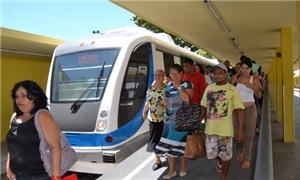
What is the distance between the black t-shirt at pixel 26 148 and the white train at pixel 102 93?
11.6ft

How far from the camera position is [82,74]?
772 cm

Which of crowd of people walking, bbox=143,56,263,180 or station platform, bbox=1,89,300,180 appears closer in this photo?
crowd of people walking, bbox=143,56,263,180

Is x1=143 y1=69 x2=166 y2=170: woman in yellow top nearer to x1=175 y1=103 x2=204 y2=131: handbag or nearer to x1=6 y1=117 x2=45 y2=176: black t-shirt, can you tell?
x1=175 y1=103 x2=204 y2=131: handbag

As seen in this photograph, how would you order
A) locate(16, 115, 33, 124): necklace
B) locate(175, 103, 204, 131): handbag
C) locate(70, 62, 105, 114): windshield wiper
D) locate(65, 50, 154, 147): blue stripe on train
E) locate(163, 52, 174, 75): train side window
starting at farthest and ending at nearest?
locate(163, 52, 174, 75): train side window, locate(70, 62, 105, 114): windshield wiper, locate(65, 50, 154, 147): blue stripe on train, locate(175, 103, 204, 131): handbag, locate(16, 115, 33, 124): necklace

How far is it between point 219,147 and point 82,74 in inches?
158

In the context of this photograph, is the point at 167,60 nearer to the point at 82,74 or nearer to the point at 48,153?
the point at 82,74

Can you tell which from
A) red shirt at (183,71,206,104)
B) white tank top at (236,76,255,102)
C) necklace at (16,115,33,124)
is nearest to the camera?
necklace at (16,115,33,124)

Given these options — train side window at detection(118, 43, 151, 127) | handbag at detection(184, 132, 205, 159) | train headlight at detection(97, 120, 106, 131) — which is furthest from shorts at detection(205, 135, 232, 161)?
train side window at detection(118, 43, 151, 127)

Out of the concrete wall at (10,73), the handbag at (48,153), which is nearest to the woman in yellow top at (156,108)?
the handbag at (48,153)

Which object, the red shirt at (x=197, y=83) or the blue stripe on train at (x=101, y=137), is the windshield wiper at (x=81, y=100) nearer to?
the blue stripe on train at (x=101, y=137)

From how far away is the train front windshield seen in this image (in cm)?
747

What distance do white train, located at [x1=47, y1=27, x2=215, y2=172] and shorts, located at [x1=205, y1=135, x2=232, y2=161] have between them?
8.23 feet

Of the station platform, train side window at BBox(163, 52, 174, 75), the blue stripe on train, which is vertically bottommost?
the station platform

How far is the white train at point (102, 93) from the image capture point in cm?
696
